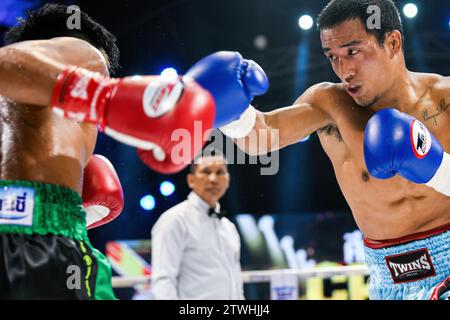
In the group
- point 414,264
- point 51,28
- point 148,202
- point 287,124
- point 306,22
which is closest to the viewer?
point 51,28

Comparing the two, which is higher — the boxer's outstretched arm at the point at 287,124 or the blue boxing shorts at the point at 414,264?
the boxer's outstretched arm at the point at 287,124

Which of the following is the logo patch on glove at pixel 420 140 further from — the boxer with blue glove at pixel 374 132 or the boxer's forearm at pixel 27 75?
the boxer's forearm at pixel 27 75

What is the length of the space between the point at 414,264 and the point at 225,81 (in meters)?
1.08

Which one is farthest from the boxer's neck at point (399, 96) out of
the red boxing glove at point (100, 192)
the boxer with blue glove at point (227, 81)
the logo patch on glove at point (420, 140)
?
the red boxing glove at point (100, 192)

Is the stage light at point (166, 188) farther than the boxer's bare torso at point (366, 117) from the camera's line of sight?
Yes

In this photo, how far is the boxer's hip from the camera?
4.35 ft

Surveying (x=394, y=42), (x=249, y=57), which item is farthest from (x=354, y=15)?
(x=249, y=57)

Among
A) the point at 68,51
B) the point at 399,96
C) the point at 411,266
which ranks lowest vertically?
the point at 411,266

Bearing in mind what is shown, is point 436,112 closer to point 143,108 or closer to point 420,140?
→ point 420,140

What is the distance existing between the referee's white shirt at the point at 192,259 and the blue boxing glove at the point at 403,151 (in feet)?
4.59

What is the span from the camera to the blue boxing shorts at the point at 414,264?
2.01m

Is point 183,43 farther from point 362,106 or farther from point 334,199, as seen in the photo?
point 362,106

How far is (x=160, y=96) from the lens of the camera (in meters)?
1.20
